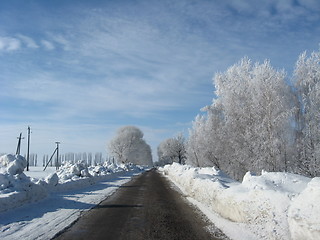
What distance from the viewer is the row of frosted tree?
23031 millimetres

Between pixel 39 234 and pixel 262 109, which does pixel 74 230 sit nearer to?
pixel 39 234

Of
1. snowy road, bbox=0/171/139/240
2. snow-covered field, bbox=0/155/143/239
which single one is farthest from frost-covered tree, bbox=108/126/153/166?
snowy road, bbox=0/171/139/240

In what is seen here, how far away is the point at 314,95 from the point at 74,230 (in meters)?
21.4

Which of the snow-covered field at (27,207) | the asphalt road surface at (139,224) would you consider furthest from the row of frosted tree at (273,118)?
the snow-covered field at (27,207)

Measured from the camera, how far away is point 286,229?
6492 mm

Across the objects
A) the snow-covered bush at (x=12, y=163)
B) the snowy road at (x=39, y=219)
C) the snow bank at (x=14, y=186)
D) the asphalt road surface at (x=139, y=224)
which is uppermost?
the snow-covered bush at (x=12, y=163)

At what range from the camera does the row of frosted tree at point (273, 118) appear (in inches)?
907

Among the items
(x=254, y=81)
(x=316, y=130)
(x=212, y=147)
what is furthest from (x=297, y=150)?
(x=212, y=147)

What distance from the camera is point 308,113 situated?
922 inches

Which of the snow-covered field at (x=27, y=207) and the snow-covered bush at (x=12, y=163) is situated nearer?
the snow-covered field at (x=27, y=207)

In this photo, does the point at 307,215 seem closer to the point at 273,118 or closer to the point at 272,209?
the point at 272,209

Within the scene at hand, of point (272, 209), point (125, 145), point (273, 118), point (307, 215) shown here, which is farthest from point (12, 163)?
point (125, 145)

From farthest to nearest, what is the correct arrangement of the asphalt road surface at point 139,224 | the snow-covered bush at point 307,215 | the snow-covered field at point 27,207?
the snow-covered field at point 27,207 < the asphalt road surface at point 139,224 < the snow-covered bush at point 307,215

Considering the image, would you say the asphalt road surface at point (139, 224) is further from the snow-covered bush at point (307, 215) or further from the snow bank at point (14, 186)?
the snow bank at point (14, 186)
